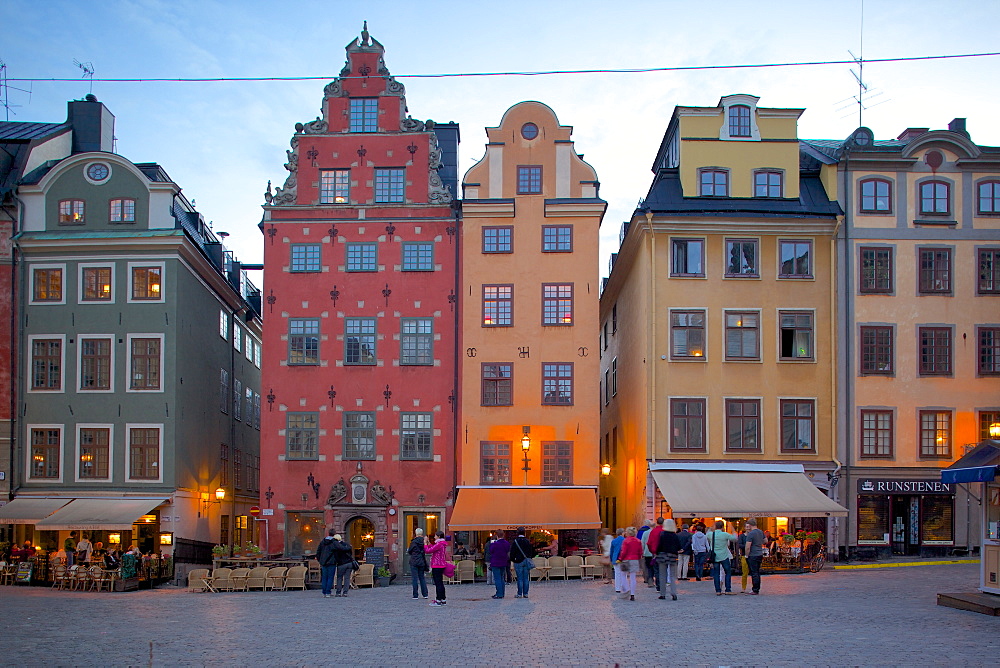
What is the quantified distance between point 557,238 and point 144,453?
16.7 meters

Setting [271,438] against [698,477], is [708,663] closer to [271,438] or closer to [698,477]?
[698,477]

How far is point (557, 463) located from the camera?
38.0 m

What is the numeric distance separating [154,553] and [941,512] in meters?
27.7

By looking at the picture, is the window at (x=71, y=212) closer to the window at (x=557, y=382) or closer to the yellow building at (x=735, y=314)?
the window at (x=557, y=382)

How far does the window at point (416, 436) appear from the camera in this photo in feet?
126

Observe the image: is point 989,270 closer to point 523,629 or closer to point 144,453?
point 523,629

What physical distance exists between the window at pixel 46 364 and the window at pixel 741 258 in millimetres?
24316

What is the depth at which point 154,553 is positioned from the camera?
38.8m

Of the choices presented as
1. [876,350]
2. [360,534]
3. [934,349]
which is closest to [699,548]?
[876,350]

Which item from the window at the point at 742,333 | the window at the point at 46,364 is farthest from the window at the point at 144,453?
the window at the point at 742,333

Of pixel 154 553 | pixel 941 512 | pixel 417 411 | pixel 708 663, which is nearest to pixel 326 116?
pixel 417 411

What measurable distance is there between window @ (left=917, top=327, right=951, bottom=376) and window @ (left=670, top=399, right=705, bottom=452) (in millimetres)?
7932

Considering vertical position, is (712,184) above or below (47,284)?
above

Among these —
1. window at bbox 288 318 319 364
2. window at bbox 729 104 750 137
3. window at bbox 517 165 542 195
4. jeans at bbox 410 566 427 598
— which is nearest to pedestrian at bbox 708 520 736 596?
jeans at bbox 410 566 427 598
